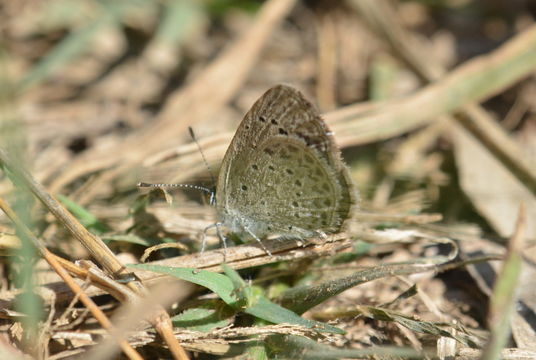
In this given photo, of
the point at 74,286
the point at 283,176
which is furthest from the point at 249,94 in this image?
the point at 74,286

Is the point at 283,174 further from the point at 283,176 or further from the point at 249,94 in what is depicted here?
the point at 249,94

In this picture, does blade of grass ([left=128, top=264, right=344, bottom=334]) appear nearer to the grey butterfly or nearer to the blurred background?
the grey butterfly

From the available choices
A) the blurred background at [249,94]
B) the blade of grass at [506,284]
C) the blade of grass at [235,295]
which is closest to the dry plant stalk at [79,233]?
the blade of grass at [235,295]

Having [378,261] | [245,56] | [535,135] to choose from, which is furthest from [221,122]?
[535,135]

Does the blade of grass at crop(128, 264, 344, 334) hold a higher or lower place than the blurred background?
lower

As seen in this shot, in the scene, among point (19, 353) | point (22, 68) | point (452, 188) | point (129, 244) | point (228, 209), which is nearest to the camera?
point (19, 353)

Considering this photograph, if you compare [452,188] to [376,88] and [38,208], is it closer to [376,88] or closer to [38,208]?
[376,88]

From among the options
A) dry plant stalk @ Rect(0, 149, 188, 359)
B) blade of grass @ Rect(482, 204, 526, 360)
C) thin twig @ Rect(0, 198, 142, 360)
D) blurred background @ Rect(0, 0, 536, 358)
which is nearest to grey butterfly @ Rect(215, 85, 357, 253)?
blurred background @ Rect(0, 0, 536, 358)

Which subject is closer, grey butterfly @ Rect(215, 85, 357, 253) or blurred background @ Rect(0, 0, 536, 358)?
grey butterfly @ Rect(215, 85, 357, 253)
